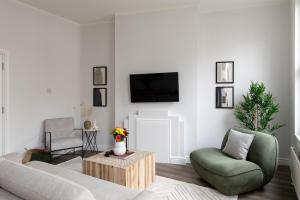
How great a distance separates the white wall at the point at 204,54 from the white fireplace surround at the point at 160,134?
153 millimetres

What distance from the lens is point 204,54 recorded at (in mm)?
4488

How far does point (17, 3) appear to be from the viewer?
3980 millimetres

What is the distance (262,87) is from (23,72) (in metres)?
4.30

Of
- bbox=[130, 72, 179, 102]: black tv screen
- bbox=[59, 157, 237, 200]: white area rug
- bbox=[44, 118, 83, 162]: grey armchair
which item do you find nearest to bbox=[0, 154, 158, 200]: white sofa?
bbox=[59, 157, 237, 200]: white area rug

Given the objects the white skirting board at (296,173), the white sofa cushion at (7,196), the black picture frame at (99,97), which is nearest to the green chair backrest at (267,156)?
the white skirting board at (296,173)

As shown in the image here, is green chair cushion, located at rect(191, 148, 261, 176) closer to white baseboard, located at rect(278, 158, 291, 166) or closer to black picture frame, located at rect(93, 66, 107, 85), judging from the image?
white baseboard, located at rect(278, 158, 291, 166)

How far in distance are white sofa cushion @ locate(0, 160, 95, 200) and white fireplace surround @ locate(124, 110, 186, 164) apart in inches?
114

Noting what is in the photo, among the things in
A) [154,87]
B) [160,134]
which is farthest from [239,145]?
[154,87]

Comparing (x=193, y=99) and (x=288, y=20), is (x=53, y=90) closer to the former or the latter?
(x=193, y=99)

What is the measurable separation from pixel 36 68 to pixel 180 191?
350 cm

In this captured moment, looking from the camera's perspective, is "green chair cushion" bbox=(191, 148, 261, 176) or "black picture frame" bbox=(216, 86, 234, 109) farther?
"black picture frame" bbox=(216, 86, 234, 109)

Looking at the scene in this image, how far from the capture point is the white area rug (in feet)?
9.30

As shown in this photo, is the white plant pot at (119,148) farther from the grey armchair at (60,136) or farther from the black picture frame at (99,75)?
the black picture frame at (99,75)

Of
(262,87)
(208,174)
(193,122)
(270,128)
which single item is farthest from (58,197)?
(270,128)
